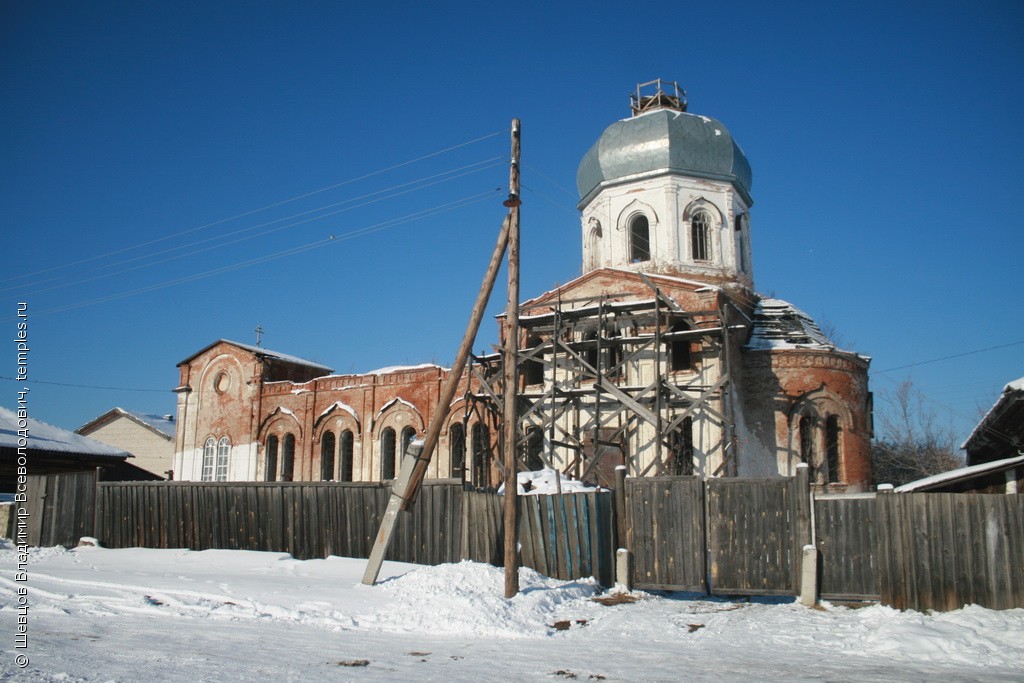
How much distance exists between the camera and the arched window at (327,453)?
2867 cm

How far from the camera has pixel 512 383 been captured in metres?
11.1

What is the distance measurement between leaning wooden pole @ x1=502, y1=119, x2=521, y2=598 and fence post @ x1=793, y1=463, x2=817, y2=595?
12.0 feet

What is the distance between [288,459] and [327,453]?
1698mm

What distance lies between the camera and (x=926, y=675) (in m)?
7.05

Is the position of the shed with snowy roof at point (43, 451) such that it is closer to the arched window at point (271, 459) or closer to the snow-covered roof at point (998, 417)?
the arched window at point (271, 459)

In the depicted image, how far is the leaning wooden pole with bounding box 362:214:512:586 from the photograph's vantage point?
37.1 ft

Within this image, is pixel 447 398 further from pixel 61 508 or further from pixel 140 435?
pixel 140 435

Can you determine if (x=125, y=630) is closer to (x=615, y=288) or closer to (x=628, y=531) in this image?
(x=628, y=531)

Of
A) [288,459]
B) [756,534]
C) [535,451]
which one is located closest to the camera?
[756,534]

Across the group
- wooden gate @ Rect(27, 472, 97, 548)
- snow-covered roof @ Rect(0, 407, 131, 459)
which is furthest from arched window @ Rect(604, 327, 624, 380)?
snow-covered roof @ Rect(0, 407, 131, 459)

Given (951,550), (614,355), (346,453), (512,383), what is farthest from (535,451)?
(951,550)

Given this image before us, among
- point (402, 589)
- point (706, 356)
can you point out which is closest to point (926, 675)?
point (402, 589)

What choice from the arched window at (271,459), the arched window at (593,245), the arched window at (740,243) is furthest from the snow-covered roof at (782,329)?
the arched window at (271,459)

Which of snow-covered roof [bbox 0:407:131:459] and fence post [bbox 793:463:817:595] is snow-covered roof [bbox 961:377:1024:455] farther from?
snow-covered roof [bbox 0:407:131:459]
